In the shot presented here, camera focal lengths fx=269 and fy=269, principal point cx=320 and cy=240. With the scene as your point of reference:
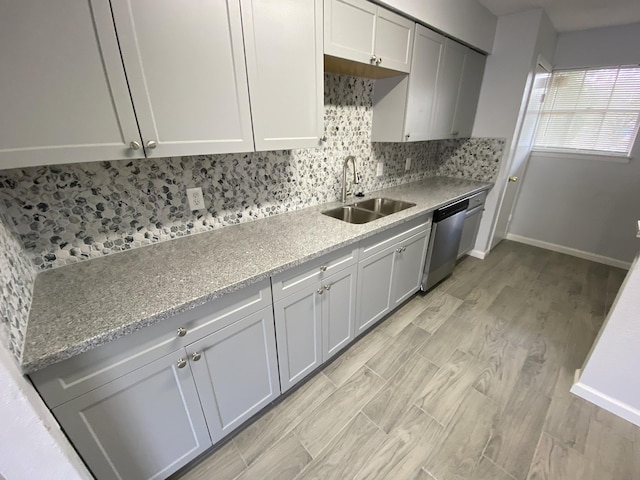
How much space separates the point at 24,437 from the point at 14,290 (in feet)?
→ 1.46

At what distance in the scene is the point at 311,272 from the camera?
139cm

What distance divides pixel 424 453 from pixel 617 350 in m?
1.19

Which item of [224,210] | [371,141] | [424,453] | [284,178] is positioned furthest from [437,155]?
[424,453]

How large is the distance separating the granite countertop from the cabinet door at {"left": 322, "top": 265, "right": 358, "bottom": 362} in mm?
245

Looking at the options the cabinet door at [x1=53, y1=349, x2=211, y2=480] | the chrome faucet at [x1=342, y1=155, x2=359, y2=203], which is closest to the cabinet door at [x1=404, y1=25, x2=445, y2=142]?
the chrome faucet at [x1=342, y1=155, x2=359, y2=203]

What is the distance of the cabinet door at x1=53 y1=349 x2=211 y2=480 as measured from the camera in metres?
0.87

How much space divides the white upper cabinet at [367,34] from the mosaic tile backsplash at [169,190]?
0.35 metres

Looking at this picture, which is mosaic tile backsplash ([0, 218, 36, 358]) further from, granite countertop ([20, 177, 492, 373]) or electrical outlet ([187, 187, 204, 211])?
electrical outlet ([187, 187, 204, 211])

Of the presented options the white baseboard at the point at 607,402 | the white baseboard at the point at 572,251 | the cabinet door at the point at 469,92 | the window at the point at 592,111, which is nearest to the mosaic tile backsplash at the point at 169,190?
the cabinet door at the point at 469,92

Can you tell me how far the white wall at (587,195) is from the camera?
9.02ft

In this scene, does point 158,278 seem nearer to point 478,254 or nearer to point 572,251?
point 478,254

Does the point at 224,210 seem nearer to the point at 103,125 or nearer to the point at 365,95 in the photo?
the point at 103,125

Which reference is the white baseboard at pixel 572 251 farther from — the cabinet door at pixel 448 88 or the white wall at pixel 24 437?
the white wall at pixel 24 437

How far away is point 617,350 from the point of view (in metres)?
1.46
